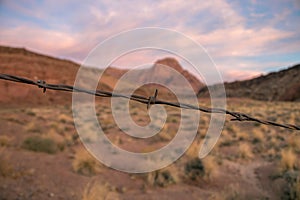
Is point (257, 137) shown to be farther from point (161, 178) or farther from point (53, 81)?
point (53, 81)

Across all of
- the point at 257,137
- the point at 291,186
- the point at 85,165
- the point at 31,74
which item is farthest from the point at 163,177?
the point at 31,74

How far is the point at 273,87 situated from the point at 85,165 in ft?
191

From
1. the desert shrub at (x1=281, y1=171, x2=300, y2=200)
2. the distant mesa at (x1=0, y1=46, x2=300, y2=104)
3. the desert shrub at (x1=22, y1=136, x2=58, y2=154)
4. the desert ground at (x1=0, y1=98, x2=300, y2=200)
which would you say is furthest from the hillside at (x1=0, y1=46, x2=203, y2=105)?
the desert shrub at (x1=281, y1=171, x2=300, y2=200)

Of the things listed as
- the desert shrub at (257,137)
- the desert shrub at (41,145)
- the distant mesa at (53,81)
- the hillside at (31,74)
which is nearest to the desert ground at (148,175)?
the desert shrub at (41,145)

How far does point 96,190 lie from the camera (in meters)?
6.30

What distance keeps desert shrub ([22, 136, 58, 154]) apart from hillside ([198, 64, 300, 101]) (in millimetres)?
47620

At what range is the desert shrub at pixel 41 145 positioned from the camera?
10406mm

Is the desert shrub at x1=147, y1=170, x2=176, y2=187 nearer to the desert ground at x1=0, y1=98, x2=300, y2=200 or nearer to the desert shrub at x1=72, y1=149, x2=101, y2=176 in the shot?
the desert ground at x1=0, y1=98, x2=300, y2=200

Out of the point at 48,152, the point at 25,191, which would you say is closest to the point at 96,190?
the point at 25,191

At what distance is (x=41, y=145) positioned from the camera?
10531mm

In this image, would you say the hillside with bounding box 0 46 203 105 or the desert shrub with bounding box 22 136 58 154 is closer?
the desert shrub with bounding box 22 136 58 154

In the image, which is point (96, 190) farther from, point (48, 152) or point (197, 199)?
point (48, 152)

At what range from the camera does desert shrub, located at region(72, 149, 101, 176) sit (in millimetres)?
8477

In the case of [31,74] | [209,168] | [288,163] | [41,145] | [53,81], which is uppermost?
[31,74]
